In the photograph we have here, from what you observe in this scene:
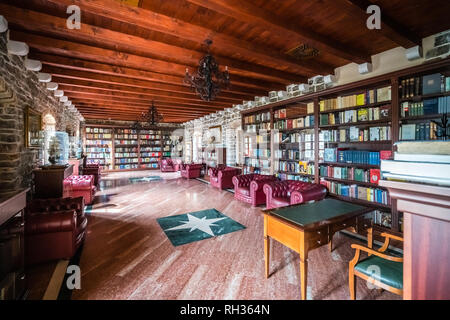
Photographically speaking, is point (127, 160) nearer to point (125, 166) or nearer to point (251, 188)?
point (125, 166)

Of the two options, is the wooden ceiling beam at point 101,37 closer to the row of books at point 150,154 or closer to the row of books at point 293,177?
the row of books at point 293,177

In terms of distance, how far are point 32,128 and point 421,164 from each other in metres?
4.89

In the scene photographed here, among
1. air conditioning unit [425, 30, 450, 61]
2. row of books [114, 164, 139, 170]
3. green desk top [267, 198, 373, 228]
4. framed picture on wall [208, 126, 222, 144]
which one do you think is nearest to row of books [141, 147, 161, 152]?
row of books [114, 164, 139, 170]

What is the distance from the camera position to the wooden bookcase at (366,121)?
2961mm

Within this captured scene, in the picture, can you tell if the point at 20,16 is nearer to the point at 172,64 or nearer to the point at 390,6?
the point at 172,64

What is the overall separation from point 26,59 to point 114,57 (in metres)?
1.44

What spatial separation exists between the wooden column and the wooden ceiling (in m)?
2.02

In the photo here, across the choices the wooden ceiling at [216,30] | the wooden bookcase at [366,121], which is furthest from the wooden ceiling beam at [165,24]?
the wooden bookcase at [366,121]

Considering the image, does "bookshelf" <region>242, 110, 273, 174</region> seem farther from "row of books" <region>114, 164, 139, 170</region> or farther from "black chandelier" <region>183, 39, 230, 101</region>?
"row of books" <region>114, 164, 139, 170</region>

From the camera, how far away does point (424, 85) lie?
286 cm

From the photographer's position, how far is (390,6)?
2236mm

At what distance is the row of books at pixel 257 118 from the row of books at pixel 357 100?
1601mm

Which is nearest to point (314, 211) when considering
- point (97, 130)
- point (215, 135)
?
point (215, 135)
